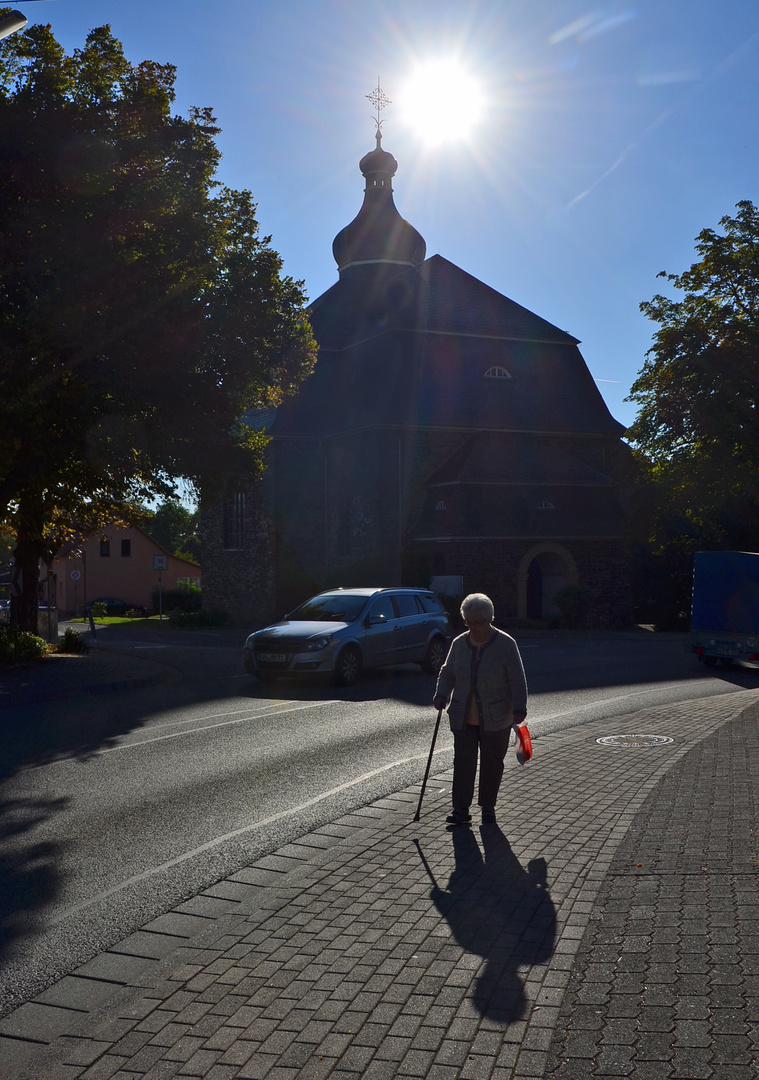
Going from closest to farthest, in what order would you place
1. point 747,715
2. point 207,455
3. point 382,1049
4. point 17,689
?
point 382,1049
point 747,715
point 17,689
point 207,455

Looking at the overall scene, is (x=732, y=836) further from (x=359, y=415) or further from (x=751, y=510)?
(x=359, y=415)

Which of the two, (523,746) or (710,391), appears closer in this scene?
(523,746)

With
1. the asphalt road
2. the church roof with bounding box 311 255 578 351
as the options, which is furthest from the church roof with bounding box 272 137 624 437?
the asphalt road

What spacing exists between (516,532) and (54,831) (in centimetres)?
2889

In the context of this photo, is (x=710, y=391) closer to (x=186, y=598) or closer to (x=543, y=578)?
(x=543, y=578)

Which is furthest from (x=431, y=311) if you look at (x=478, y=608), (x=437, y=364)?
(x=478, y=608)

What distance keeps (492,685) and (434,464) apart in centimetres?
3118

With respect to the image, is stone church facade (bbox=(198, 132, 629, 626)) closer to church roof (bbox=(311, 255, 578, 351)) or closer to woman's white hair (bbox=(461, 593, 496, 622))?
church roof (bbox=(311, 255, 578, 351))

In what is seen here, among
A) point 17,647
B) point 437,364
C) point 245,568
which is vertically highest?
point 437,364

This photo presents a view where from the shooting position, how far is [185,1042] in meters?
3.64

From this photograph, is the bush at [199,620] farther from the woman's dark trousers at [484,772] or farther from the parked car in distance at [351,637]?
the woman's dark trousers at [484,772]

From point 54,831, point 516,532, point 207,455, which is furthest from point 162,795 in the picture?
point 516,532

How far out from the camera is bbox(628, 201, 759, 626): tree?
27.4 metres

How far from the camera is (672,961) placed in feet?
13.5
